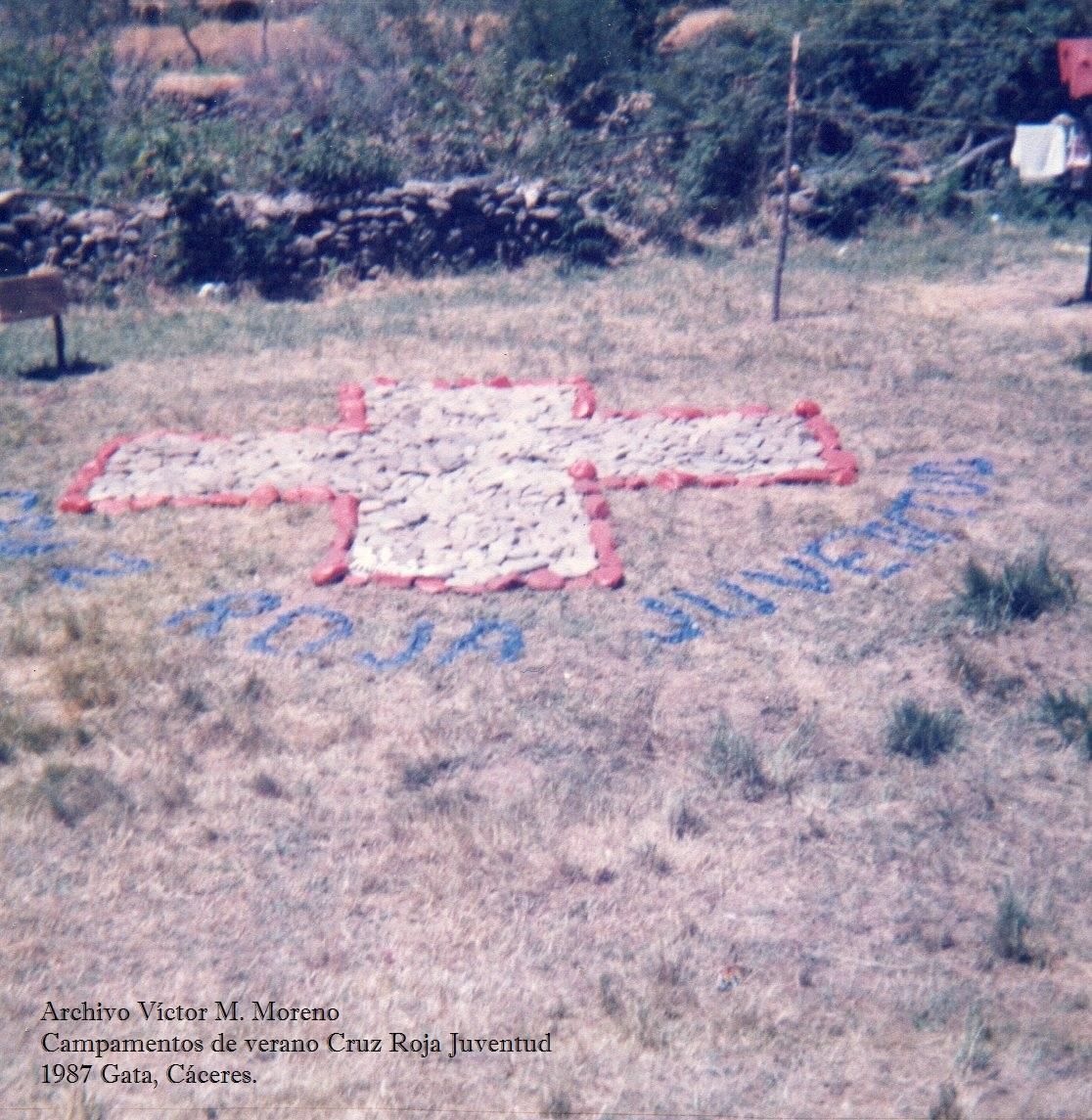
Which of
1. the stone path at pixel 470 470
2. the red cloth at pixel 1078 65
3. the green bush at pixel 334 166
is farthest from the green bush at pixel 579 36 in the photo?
the stone path at pixel 470 470

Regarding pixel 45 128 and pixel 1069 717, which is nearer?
pixel 1069 717

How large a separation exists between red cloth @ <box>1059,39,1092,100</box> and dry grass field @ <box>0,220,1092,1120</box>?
4.80m

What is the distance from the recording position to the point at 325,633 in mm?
5977

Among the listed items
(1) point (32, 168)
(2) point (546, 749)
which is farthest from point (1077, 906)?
(1) point (32, 168)

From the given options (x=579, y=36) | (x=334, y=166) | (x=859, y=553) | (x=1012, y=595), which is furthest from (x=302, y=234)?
(x=1012, y=595)

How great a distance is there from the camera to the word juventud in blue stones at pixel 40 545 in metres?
6.68

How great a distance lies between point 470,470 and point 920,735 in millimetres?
4073

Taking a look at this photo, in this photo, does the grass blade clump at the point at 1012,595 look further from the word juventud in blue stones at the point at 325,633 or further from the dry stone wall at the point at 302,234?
the dry stone wall at the point at 302,234

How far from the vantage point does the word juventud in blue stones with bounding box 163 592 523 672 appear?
575cm

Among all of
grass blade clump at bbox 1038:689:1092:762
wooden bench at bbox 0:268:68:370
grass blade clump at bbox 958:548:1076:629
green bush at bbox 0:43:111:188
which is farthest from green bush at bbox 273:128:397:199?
grass blade clump at bbox 1038:689:1092:762

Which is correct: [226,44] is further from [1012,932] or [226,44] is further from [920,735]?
[1012,932]

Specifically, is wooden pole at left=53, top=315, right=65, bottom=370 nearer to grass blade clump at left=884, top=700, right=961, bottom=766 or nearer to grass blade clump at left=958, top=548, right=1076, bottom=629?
grass blade clump at left=958, top=548, right=1076, bottom=629

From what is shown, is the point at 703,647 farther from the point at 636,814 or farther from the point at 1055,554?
the point at 1055,554

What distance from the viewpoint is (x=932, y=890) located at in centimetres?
405
